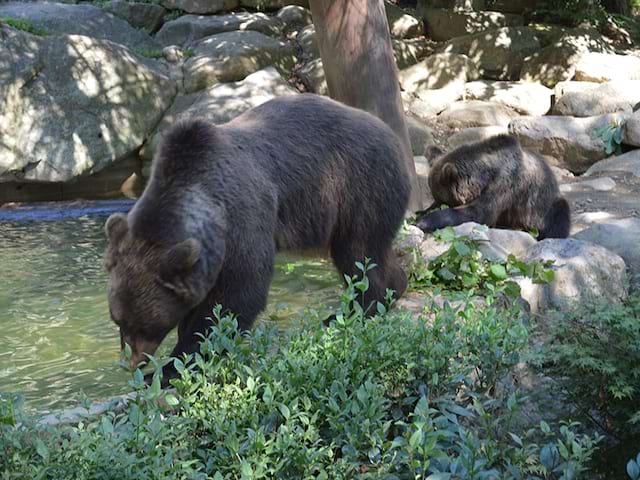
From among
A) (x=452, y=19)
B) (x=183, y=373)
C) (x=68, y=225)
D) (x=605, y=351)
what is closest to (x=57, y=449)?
(x=183, y=373)

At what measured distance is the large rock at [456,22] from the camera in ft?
57.4

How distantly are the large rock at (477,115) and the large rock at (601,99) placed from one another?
951 millimetres

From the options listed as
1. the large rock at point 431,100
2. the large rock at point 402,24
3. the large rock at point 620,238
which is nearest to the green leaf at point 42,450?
the large rock at point 620,238

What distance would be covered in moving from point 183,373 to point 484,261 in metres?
3.61

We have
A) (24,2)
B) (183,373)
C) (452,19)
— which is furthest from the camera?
(452,19)

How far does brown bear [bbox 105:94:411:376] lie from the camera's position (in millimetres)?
4688

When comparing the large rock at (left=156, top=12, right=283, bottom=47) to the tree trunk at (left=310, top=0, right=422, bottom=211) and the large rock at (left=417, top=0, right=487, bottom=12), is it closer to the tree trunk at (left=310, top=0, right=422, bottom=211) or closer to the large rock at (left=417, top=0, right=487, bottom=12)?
the large rock at (left=417, top=0, right=487, bottom=12)

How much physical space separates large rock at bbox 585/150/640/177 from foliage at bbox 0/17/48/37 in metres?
8.80

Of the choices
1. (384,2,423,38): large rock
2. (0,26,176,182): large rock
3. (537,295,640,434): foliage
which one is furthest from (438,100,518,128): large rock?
(537,295,640,434): foliage

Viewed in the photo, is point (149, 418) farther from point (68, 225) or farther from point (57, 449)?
point (68, 225)

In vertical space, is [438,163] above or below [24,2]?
below

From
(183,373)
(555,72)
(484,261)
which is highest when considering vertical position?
(183,373)

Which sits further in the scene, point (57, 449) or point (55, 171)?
point (55, 171)

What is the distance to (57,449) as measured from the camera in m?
3.07
